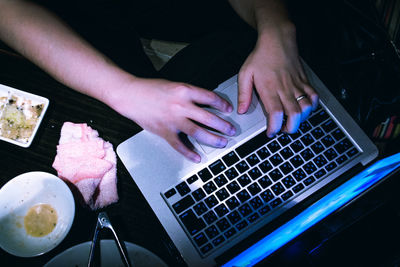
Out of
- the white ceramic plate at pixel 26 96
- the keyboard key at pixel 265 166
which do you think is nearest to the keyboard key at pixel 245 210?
the keyboard key at pixel 265 166

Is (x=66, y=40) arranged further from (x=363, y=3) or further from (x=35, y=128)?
(x=363, y=3)

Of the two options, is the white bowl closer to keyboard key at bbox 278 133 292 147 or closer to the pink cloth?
the pink cloth

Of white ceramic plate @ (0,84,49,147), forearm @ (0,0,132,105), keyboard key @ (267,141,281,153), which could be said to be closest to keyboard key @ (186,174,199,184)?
keyboard key @ (267,141,281,153)

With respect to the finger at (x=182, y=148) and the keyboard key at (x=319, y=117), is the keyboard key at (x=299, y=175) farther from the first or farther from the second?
the finger at (x=182, y=148)

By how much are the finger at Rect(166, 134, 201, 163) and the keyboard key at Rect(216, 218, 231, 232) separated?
0.52 ft

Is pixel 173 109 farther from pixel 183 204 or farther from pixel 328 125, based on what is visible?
pixel 328 125

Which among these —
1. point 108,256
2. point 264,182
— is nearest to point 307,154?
point 264,182

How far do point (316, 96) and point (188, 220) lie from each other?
461 millimetres

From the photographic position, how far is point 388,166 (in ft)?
1.76

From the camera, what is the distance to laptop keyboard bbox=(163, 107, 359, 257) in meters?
0.67

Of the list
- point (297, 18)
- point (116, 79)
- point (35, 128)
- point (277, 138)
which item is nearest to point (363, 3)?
point (297, 18)

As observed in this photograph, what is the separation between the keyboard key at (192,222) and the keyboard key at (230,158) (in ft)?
0.51

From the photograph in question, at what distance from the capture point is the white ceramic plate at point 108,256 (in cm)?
63

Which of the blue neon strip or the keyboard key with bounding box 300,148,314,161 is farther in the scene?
the keyboard key with bounding box 300,148,314,161
